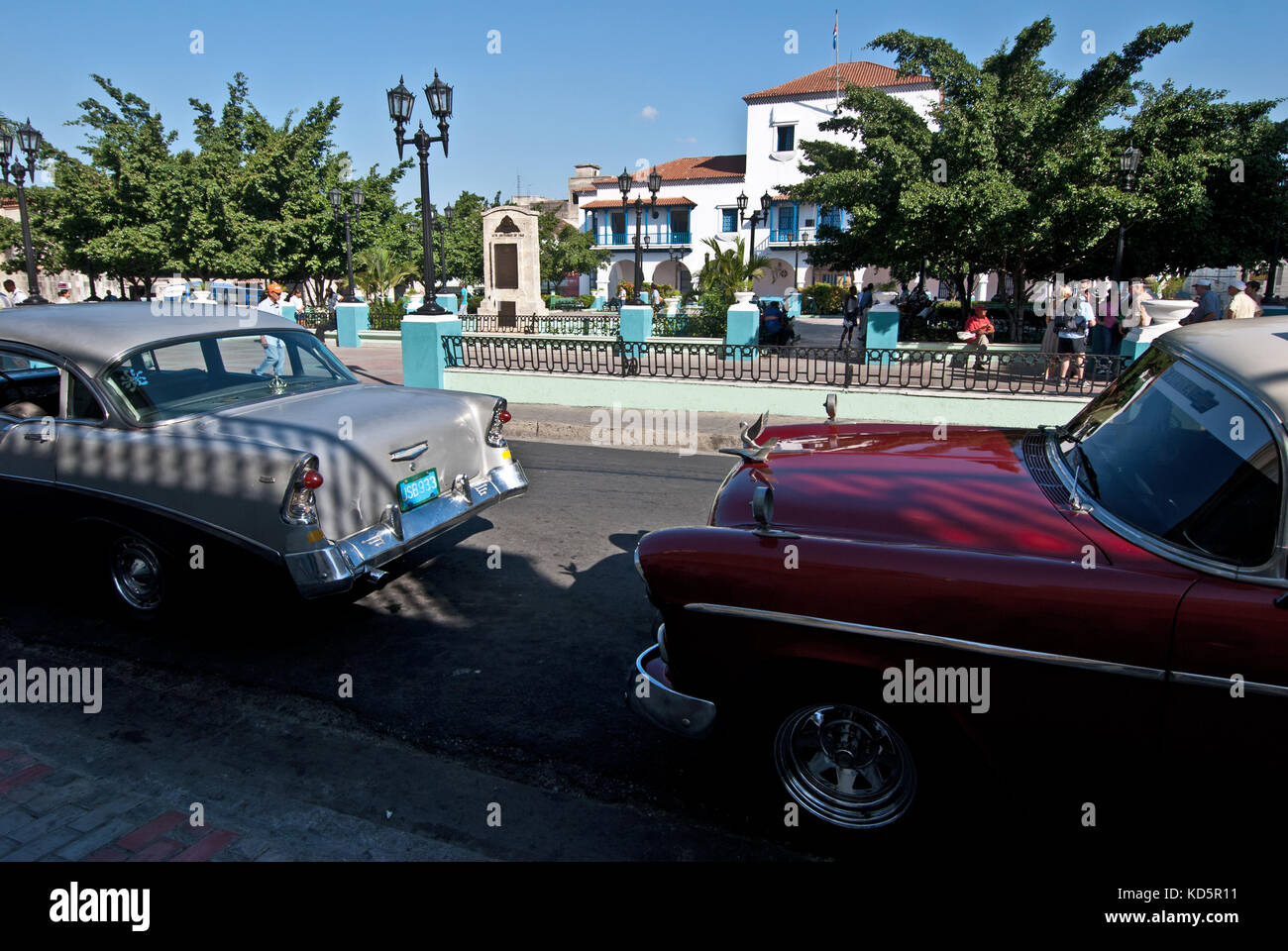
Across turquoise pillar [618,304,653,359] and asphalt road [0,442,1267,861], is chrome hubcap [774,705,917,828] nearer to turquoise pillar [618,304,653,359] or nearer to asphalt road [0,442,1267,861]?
asphalt road [0,442,1267,861]

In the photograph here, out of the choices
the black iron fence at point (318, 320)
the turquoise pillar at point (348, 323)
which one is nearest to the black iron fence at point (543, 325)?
the turquoise pillar at point (348, 323)

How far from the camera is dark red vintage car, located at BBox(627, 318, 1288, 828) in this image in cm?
228

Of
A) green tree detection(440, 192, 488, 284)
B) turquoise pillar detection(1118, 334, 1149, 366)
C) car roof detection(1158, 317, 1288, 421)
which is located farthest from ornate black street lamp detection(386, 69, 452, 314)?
green tree detection(440, 192, 488, 284)

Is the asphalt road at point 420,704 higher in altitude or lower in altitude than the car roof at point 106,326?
lower

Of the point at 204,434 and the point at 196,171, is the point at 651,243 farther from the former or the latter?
the point at 204,434

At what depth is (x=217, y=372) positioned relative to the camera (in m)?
5.20

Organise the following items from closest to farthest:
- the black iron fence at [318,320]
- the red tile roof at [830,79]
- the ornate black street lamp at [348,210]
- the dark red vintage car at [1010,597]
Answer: the dark red vintage car at [1010,597] < the black iron fence at [318,320] < the ornate black street lamp at [348,210] < the red tile roof at [830,79]

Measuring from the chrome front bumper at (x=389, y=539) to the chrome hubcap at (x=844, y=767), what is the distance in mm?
2451

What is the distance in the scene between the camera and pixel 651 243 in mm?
57156

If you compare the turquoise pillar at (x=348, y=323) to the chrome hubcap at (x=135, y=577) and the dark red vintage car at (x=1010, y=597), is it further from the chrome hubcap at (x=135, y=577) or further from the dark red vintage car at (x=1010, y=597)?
the dark red vintage car at (x=1010, y=597)

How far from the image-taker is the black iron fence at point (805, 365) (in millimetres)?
10117
